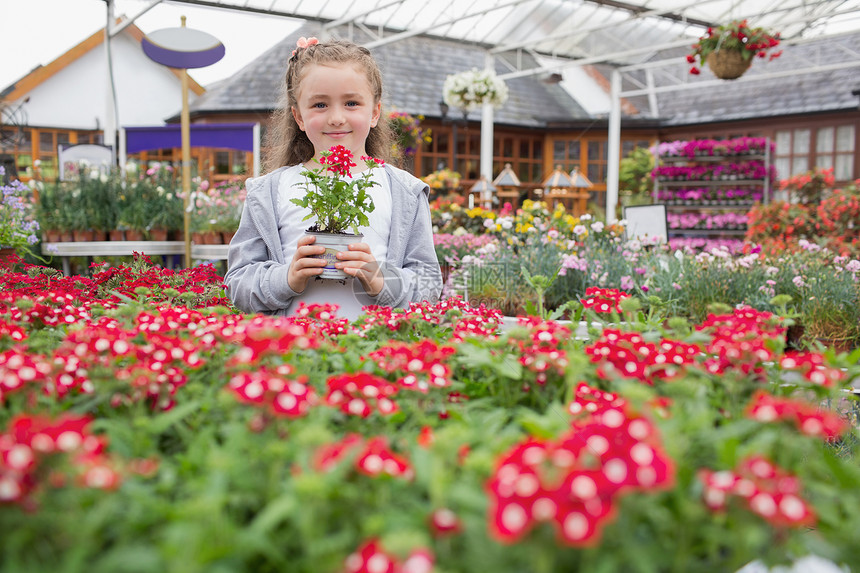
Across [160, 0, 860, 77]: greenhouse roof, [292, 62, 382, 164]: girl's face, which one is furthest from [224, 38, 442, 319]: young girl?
[160, 0, 860, 77]: greenhouse roof

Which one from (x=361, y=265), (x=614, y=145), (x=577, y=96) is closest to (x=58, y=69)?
(x=614, y=145)

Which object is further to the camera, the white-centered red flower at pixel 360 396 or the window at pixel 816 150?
the window at pixel 816 150

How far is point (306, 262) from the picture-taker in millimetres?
1708

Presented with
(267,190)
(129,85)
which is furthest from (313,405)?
(129,85)

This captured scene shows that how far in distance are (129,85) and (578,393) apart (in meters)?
15.9

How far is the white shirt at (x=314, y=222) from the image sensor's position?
1939mm

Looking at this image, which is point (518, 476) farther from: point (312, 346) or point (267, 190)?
point (267, 190)

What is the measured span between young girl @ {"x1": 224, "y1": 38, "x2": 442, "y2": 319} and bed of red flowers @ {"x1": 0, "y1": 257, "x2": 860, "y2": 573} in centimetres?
73

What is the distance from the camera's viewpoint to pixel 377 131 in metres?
2.51

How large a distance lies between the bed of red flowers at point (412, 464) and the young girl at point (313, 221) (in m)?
0.73

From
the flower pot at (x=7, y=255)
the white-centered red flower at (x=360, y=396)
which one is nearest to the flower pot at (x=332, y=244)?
the white-centered red flower at (x=360, y=396)

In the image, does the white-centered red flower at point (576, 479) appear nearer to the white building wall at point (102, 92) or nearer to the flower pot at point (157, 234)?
the flower pot at point (157, 234)

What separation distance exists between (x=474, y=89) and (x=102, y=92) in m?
9.33

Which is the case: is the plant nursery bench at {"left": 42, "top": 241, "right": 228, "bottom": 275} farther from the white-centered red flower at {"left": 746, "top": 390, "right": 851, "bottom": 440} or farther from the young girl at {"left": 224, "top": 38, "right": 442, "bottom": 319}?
the white-centered red flower at {"left": 746, "top": 390, "right": 851, "bottom": 440}
